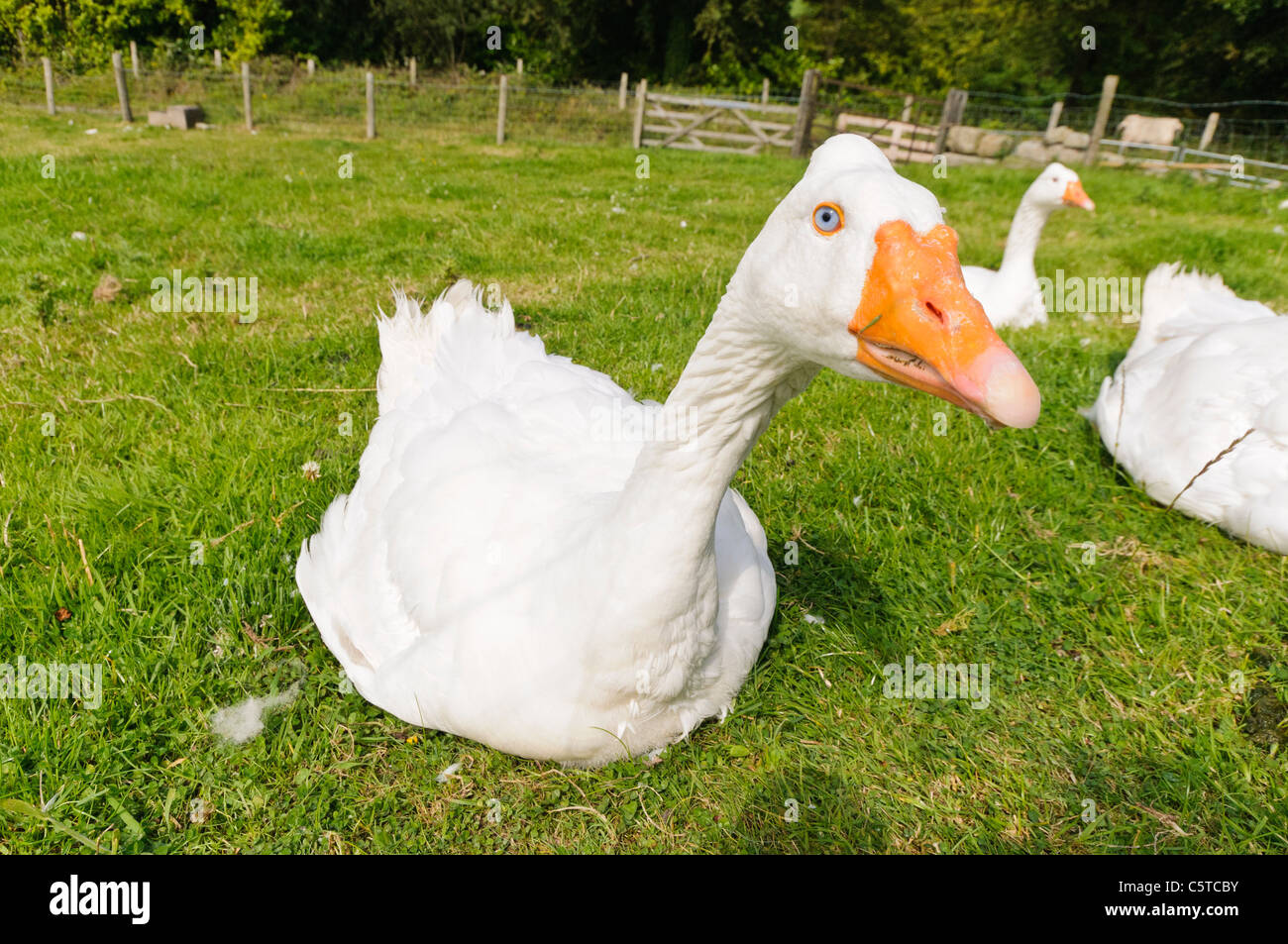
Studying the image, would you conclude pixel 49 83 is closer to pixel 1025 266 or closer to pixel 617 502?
pixel 1025 266

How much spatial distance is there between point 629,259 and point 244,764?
232 inches

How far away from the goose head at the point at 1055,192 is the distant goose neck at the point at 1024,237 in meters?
0.04

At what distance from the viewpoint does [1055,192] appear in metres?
6.29

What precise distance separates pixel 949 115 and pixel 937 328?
20798 millimetres

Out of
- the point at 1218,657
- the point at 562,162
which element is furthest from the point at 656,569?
the point at 562,162

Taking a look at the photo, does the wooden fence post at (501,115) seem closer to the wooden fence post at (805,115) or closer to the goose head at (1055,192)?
the wooden fence post at (805,115)

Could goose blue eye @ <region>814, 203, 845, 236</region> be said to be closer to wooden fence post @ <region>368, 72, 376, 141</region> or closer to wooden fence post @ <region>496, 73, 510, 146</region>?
wooden fence post @ <region>496, 73, 510, 146</region>

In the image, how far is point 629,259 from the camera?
728 centimetres

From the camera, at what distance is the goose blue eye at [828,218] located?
1415 mm

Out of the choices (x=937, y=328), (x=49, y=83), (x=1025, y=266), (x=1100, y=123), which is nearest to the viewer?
(x=937, y=328)

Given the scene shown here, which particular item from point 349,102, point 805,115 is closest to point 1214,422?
point 805,115

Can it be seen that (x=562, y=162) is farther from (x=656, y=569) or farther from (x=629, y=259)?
(x=656, y=569)
